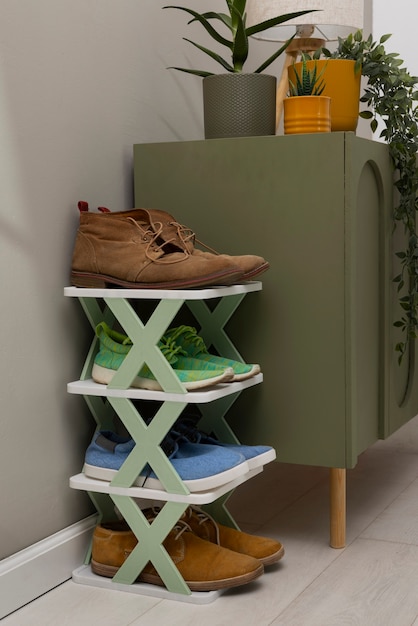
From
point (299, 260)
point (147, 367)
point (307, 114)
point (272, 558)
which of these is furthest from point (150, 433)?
point (307, 114)

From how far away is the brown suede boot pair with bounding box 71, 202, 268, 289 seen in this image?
148 centimetres

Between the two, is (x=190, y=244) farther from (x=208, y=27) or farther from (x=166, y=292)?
(x=208, y=27)

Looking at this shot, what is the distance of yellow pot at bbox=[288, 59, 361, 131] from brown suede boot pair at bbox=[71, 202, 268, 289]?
46 cm

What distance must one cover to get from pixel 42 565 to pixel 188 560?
0.84ft

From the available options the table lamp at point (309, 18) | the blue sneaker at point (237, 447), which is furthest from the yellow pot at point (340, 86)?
the blue sneaker at point (237, 447)

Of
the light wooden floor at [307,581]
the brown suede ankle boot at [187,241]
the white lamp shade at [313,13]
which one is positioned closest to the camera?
the light wooden floor at [307,581]

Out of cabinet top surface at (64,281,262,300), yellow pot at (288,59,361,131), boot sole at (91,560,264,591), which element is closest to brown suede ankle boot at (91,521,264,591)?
boot sole at (91,560,264,591)

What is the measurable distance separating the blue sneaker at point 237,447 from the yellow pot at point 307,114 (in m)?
0.60

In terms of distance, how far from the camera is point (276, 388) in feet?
5.63

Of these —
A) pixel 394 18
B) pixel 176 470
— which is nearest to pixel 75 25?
pixel 176 470

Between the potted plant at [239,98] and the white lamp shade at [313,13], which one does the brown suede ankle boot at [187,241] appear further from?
the white lamp shade at [313,13]

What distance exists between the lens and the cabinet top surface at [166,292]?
1.45 metres

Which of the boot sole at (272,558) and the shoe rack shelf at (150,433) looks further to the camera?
the boot sole at (272,558)

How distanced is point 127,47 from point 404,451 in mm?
1344
